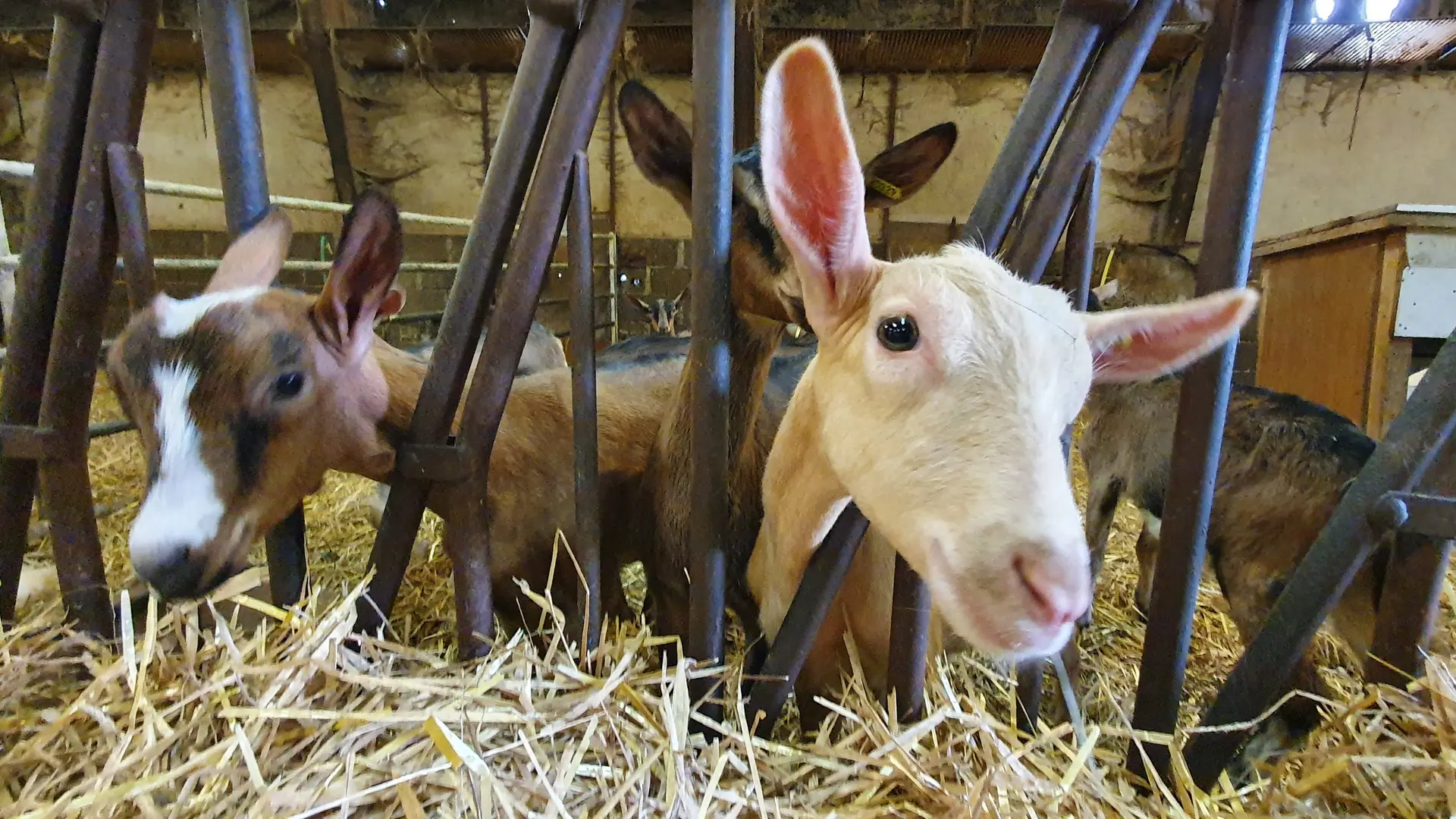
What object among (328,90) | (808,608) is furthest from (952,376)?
(328,90)

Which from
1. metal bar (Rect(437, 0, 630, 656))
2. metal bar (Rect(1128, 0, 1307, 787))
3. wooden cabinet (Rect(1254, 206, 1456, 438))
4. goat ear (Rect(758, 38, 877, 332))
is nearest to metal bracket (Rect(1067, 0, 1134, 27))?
metal bar (Rect(1128, 0, 1307, 787))

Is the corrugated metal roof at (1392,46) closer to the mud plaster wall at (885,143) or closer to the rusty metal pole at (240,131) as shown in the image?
the mud plaster wall at (885,143)

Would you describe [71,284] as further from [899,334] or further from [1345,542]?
[1345,542]

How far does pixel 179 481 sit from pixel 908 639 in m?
1.59

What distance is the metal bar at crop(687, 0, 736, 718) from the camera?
1.51 meters

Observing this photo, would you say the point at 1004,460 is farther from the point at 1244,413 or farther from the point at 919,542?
the point at 1244,413

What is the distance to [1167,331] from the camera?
1358 mm

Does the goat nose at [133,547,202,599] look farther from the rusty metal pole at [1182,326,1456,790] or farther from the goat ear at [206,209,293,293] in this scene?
the rusty metal pole at [1182,326,1456,790]

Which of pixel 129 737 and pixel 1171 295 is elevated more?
pixel 1171 295

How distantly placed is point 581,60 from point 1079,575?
1424 mm

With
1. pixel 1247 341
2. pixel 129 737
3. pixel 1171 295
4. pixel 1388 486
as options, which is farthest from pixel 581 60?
pixel 1247 341

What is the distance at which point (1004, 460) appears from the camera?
1014 millimetres

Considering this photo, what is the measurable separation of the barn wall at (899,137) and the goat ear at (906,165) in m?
5.50

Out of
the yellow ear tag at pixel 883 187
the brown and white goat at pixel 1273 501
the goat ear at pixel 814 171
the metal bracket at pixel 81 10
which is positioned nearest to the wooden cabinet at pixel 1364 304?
the brown and white goat at pixel 1273 501
